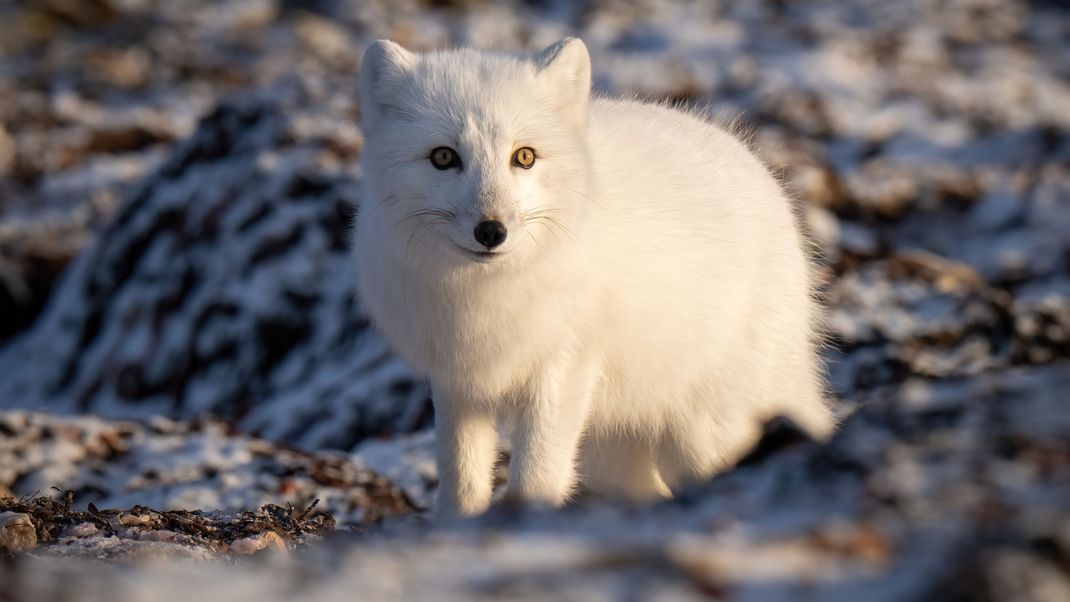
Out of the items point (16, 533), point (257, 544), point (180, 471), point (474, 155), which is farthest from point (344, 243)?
point (16, 533)

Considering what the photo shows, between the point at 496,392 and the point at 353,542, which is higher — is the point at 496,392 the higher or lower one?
the lower one

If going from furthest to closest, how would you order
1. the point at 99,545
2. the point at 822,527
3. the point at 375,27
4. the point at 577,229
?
the point at 375,27
the point at 577,229
the point at 99,545
the point at 822,527

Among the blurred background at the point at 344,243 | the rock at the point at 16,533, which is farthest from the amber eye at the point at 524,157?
the rock at the point at 16,533

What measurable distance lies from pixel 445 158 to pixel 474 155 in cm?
11

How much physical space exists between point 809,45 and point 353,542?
11.1 meters

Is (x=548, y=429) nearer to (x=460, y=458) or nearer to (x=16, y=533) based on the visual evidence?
(x=460, y=458)

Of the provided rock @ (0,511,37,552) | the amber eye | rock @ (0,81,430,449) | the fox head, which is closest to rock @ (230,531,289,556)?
rock @ (0,511,37,552)

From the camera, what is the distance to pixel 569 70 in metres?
3.68

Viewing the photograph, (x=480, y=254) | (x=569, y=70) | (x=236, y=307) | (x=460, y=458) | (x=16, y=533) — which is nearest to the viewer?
(x=16, y=533)

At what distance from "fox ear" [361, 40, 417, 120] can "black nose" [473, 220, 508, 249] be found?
0.69 metres

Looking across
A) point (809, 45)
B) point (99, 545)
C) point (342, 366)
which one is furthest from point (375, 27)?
point (99, 545)

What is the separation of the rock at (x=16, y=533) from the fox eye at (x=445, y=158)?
1627mm

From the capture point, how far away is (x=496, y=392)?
363cm

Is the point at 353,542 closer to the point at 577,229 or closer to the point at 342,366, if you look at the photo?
the point at 577,229
